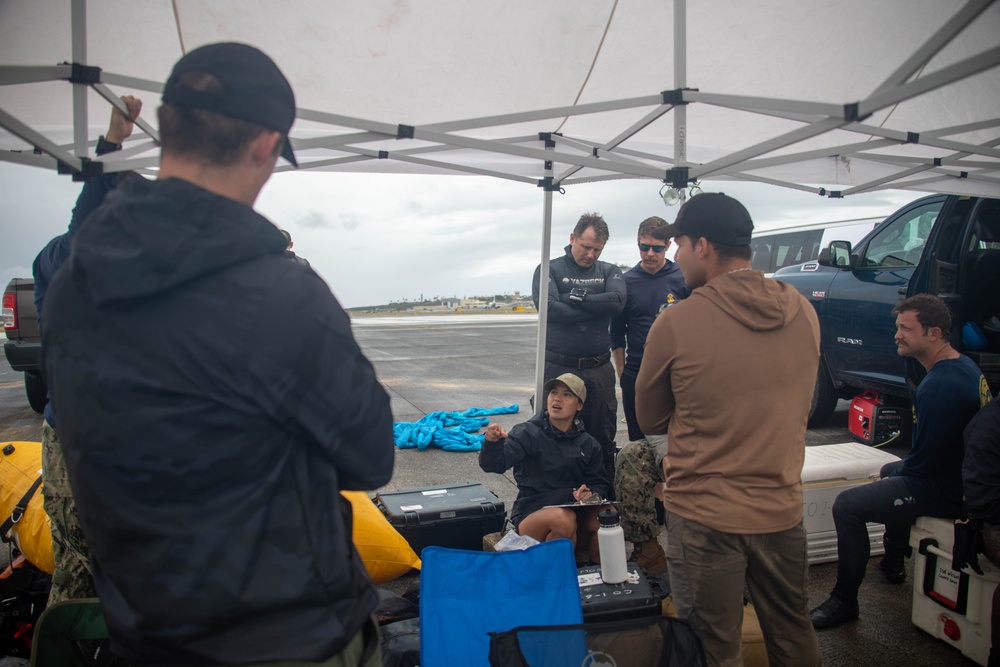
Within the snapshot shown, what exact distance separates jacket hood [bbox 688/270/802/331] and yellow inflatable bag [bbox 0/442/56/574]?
3092 mm

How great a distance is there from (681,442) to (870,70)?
265 centimetres

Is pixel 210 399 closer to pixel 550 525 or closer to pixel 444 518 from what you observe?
pixel 550 525

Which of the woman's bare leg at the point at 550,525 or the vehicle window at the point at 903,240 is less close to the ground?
the vehicle window at the point at 903,240

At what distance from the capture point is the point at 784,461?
6.55 ft

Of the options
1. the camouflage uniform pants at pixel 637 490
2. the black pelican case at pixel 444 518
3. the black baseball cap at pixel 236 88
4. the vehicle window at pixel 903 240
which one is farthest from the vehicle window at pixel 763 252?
the black baseball cap at pixel 236 88

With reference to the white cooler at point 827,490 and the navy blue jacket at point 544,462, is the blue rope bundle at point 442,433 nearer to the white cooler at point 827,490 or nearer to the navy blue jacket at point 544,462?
the navy blue jacket at point 544,462

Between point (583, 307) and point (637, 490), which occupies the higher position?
point (583, 307)

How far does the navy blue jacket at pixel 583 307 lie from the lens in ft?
14.4

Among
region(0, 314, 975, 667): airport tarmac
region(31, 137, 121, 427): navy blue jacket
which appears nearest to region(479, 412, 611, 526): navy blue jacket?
region(0, 314, 975, 667): airport tarmac

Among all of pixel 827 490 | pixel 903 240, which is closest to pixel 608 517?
pixel 827 490

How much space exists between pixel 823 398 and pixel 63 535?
6.95 meters

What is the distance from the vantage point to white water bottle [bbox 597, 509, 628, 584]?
271cm

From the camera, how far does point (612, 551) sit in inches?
107

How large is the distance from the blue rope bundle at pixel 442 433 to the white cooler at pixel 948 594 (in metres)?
3.61
